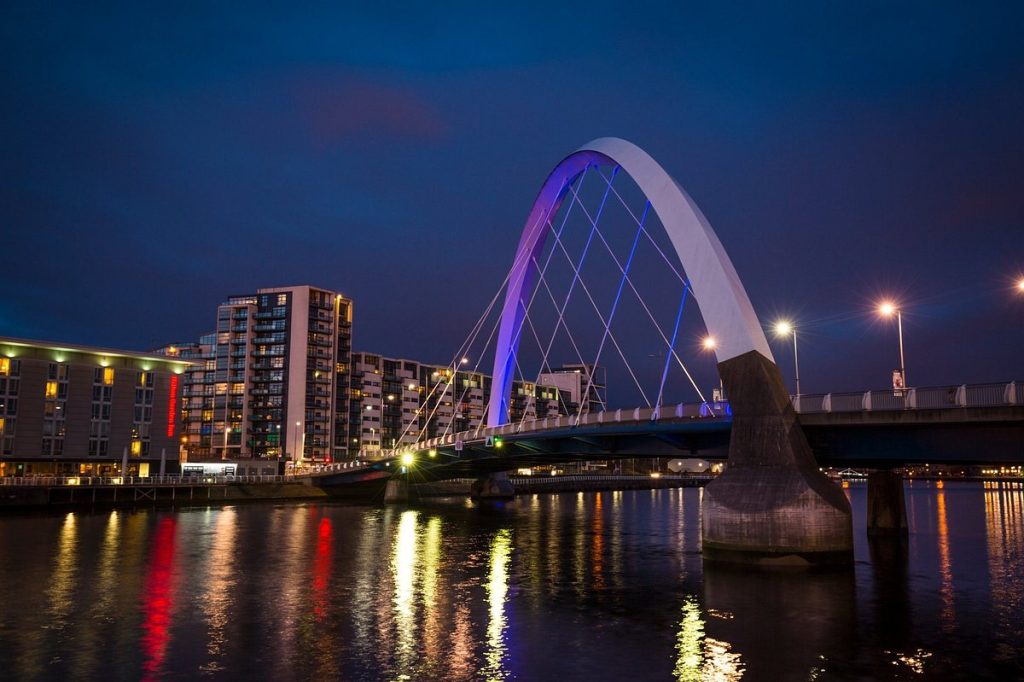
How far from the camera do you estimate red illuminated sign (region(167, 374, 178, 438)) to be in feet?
313

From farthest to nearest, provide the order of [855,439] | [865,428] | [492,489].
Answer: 1. [492,489]
2. [855,439]
3. [865,428]

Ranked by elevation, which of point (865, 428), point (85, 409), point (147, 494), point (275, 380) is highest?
point (275, 380)

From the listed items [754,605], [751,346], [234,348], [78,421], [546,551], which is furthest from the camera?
[234,348]

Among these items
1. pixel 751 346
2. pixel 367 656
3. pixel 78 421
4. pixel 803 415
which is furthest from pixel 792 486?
pixel 78 421

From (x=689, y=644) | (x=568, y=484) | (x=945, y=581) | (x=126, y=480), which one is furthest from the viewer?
(x=568, y=484)

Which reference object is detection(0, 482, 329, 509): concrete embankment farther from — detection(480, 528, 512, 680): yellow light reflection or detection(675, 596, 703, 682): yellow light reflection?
detection(675, 596, 703, 682): yellow light reflection

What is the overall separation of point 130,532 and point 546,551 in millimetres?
26181

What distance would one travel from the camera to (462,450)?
67.6 metres

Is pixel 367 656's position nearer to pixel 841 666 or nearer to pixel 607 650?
pixel 607 650

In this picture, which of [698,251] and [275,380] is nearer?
[698,251]

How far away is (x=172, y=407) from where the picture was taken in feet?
314

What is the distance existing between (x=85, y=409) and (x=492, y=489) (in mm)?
46257

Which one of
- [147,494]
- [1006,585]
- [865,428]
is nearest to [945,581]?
[1006,585]

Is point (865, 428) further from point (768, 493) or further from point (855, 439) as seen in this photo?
point (768, 493)
